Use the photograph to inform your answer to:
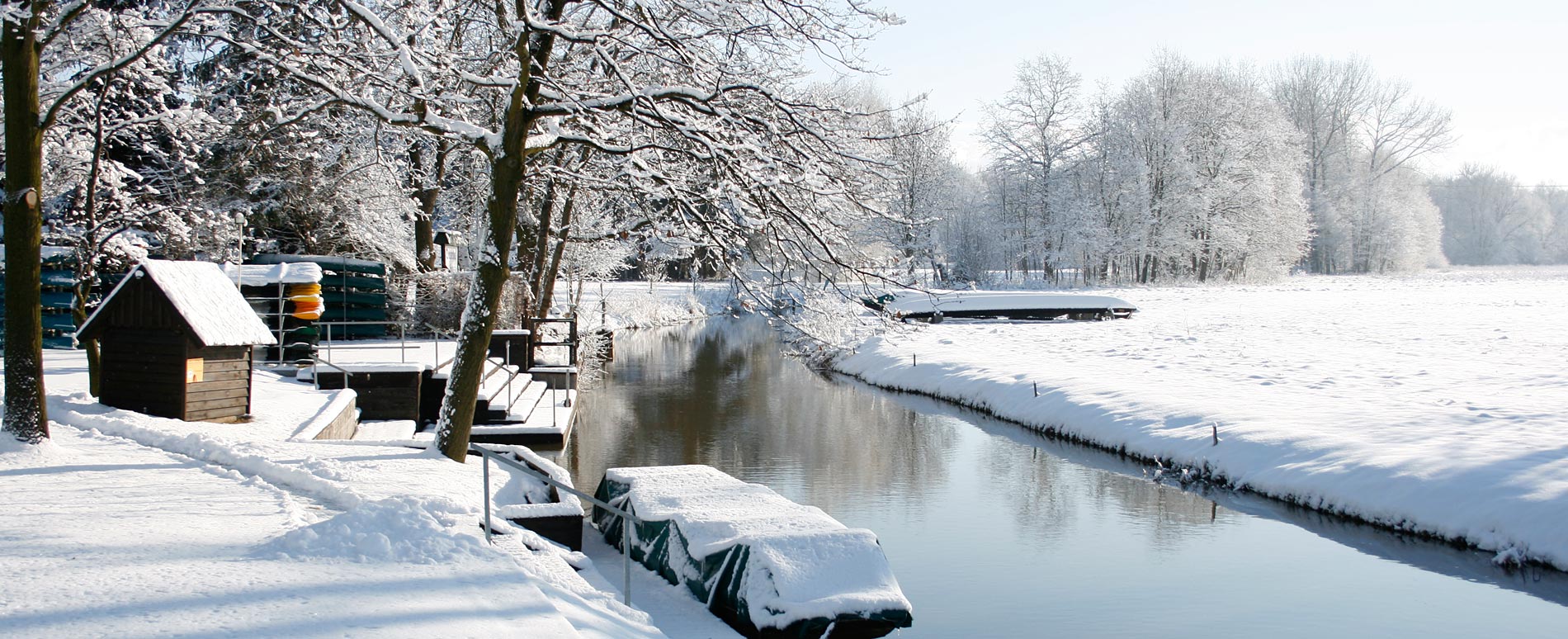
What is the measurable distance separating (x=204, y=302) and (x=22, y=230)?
332cm

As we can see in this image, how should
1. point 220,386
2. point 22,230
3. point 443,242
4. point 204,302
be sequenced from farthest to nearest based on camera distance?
point 443,242 → point 220,386 → point 204,302 → point 22,230

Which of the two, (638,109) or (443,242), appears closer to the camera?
(638,109)

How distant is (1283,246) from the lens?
49.2 m

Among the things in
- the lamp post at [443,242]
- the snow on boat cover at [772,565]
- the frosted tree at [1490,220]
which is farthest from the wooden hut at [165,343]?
the frosted tree at [1490,220]

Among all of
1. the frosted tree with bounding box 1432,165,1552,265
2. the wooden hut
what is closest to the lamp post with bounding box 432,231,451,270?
the wooden hut

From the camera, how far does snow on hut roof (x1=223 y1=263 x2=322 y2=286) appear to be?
59.8 ft

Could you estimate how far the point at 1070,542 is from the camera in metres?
11.2

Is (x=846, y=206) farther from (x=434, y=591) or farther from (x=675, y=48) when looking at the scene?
(x=434, y=591)

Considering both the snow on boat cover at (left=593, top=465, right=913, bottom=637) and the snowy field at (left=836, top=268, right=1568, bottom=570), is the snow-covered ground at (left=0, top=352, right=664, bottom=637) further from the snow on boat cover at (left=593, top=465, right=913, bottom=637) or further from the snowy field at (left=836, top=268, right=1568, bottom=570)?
the snowy field at (left=836, top=268, right=1568, bottom=570)

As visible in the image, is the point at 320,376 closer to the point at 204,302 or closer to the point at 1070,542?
the point at 204,302

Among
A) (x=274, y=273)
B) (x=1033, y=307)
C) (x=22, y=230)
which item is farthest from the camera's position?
(x=1033, y=307)

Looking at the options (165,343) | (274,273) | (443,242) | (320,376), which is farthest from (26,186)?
(443,242)

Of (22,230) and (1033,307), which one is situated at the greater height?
(22,230)

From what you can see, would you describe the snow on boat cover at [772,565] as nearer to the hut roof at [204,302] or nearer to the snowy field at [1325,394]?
the snowy field at [1325,394]
